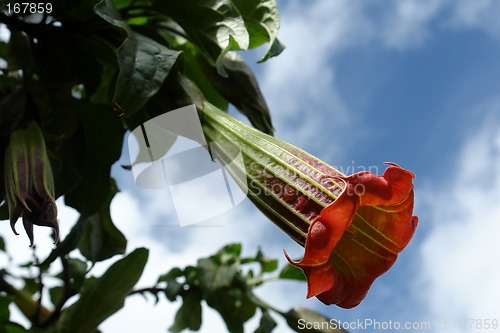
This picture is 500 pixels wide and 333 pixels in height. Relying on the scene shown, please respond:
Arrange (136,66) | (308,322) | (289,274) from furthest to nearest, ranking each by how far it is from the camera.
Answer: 1. (289,274)
2. (308,322)
3. (136,66)

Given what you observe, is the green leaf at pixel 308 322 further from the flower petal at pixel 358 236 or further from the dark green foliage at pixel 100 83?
the flower petal at pixel 358 236

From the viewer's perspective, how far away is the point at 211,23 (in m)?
1.16

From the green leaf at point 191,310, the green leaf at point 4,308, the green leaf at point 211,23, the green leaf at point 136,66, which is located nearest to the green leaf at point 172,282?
the green leaf at point 191,310

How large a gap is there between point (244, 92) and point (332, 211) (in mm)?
464

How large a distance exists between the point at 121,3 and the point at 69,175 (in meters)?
0.35

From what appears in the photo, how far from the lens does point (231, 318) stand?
1.61 metres

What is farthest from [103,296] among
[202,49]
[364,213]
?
[364,213]

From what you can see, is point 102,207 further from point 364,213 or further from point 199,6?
point 364,213

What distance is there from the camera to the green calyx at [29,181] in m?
0.97

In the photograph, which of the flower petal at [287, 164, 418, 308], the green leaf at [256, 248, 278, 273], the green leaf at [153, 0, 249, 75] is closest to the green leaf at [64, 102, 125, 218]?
the green leaf at [153, 0, 249, 75]

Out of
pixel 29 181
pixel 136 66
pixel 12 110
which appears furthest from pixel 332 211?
pixel 12 110

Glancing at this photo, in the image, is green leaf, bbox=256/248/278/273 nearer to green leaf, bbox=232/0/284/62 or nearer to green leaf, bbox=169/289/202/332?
green leaf, bbox=169/289/202/332

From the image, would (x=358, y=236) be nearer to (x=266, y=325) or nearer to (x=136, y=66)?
(x=136, y=66)

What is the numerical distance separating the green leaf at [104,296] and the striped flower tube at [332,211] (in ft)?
1.35
